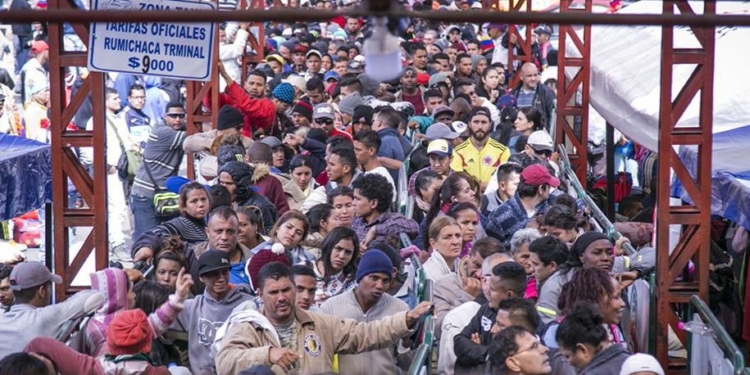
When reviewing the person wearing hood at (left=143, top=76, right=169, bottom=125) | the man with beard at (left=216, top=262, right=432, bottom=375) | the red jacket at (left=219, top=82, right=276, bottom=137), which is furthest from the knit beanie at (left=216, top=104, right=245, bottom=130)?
the person wearing hood at (left=143, top=76, right=169, bottom=125)

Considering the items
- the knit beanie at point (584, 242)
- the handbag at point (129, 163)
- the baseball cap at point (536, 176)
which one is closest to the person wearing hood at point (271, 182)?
the baseball cap at point (536, 176)

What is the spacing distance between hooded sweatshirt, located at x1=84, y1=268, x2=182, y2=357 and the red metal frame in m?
10.8

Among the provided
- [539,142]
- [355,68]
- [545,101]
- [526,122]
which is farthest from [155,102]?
[539,142]

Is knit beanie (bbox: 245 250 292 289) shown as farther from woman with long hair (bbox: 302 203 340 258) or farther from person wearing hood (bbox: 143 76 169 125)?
person wearing hood (bbox: 143 76 169 125)

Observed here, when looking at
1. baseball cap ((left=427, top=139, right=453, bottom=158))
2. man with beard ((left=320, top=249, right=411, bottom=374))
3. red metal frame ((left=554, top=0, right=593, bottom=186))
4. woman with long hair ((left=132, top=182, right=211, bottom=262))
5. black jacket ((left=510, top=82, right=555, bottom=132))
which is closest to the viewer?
man with beard ((left=320, top=249, right=411, bottom=374))

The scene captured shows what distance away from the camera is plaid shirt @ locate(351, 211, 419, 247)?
1090cm

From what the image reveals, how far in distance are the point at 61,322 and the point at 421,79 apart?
1520 centimetres

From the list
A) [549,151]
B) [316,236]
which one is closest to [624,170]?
[549,151]

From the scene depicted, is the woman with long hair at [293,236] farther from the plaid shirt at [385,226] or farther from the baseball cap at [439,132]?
the baseball cap at [439,132]

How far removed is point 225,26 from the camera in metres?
26.5

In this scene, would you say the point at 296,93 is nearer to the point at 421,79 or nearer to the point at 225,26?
the point at 421,79

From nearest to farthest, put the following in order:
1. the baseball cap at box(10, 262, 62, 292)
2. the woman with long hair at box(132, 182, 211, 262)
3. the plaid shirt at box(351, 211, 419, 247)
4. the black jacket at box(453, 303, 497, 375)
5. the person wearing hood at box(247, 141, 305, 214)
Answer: the black jacket at box(453, 303, 497, 375) → the baseball cap at box(10, 262, 62, 292) → the woman with long hair at box(132, 182, 211, 262) → the plaid shirt at box(351, 211, 419, 247) → the person wearing hood at box(247, 141, 305, 214)

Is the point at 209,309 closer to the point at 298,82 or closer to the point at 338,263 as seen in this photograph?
the point at 338,263

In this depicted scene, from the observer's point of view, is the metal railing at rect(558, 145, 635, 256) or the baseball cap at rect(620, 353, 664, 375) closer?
the baseball cap at rect(620, 353, 664, 375)
